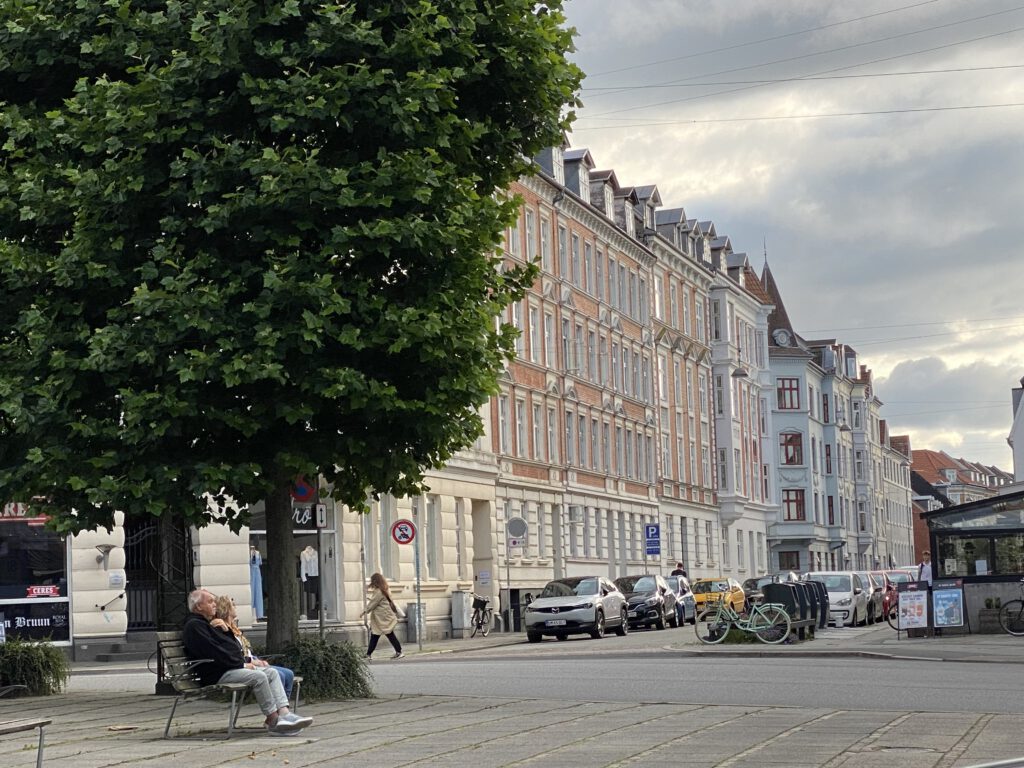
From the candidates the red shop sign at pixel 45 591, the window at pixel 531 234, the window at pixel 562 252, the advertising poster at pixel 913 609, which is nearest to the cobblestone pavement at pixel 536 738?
the red shop sign at pixel 45 591

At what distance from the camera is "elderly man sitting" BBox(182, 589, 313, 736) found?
1564cm

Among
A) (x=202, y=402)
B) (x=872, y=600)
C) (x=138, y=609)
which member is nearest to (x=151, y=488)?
(x=202, y=402)

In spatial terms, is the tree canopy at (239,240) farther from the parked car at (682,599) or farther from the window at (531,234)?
the window at (531,234)

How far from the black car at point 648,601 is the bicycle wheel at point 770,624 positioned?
1407cm

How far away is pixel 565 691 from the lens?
2148 cm

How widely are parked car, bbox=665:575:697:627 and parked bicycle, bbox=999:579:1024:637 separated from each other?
16605mm

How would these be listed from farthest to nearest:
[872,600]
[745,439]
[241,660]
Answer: [745,439] → [872,600] → [241,660]

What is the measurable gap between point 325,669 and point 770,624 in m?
15.0

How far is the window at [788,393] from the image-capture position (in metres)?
108

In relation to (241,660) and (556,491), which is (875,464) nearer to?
(556,491)

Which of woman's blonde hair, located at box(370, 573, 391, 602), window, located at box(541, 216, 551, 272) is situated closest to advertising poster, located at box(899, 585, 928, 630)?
woman's blonde hair, located at box(370, 573, 391, 602)

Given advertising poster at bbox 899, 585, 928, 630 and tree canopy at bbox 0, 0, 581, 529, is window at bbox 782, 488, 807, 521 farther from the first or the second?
tree canopy at bbox 0, 0, 581, 529

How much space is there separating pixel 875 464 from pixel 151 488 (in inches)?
4849

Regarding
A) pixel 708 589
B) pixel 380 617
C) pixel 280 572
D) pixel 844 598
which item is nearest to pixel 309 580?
pixel 380 617
